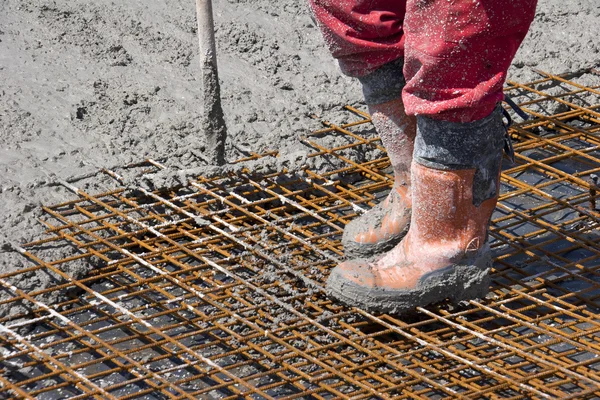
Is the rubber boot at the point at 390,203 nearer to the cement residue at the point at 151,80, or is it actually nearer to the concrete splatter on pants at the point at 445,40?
the concrete splatter on pants at the point at 445,40

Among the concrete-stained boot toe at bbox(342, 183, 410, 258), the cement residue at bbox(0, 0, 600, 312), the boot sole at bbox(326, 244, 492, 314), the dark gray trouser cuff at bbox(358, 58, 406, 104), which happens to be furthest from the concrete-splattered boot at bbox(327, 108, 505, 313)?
the cement residue at bbox(0, 0, 600, 312)

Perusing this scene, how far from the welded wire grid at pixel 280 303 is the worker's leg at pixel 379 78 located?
0.15 metres

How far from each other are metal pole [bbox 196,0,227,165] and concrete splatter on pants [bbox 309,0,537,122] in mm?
772

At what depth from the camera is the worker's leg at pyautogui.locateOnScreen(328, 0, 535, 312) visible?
90.3 inches

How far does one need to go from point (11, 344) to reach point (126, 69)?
5.24 feet

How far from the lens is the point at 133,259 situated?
2912 mm

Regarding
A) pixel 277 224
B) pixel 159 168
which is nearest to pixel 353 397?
pixel 277 224

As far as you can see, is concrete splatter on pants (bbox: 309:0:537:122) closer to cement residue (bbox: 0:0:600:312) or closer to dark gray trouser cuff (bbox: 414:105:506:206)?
dark gray trouser cuff (bbox: 414:105:506:206)

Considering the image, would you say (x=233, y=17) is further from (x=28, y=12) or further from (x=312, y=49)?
(x=28, y=12)

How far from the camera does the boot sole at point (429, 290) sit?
2.61 m

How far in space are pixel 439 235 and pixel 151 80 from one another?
5.49 feet

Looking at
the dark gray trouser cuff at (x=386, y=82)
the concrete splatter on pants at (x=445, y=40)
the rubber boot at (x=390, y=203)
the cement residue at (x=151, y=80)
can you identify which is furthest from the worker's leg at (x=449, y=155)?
the cement residue at (x=151, y=80)

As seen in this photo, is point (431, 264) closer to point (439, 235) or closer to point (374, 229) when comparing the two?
point (439, 235)

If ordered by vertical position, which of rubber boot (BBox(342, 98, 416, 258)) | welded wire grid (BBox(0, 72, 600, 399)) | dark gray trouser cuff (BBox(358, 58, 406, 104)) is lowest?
welded wire grid (BBox(0, 72, 600, 399))
